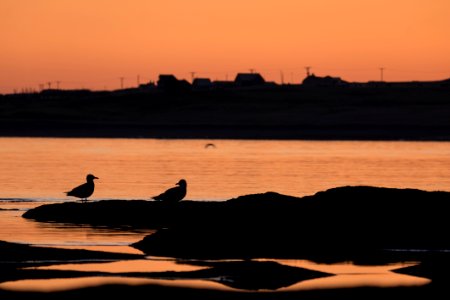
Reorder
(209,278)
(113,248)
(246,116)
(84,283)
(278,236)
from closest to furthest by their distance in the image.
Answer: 1. (84,283)
2. (209,278)
3. (113,248)
4. (278,236)
5. (246,116)

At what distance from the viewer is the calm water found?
105ft

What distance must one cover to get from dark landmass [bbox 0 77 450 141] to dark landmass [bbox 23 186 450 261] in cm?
10042

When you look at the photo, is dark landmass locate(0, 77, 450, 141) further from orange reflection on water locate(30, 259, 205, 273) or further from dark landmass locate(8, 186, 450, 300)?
orange reflection on water locate(30, 259, 205, 273)

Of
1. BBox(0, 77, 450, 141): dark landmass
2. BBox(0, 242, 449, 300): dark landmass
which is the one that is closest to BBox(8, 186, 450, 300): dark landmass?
BBox(0, 242, 449, 300): dark landmass

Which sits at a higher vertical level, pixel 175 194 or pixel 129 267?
pixel 175 194

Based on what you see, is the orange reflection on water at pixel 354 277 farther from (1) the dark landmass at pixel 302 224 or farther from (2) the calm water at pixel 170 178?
(1) the dark landmass at pixel 302 224

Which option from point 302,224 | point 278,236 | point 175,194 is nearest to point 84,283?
point 278,236

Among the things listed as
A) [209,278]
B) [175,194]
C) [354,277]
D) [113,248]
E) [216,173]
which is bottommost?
[354,277]

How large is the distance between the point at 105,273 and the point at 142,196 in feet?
64.2

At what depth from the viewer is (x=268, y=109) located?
18512 centimetres

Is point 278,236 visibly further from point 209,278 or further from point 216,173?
point 216,173

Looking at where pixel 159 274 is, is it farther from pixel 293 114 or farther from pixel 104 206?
pixel 293 114

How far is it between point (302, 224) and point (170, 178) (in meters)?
26.1

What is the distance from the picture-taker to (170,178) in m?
56.6
